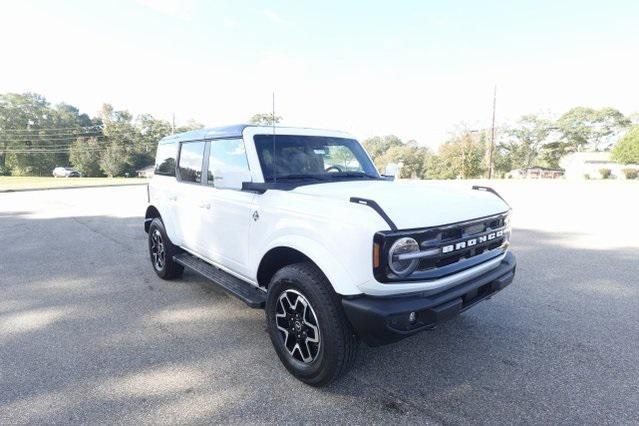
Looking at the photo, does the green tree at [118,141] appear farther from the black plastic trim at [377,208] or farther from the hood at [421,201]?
the black plastic trim at [377,208]

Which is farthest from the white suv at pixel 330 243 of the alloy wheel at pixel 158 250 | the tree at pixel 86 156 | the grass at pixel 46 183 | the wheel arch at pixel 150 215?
the tree at pixel 86 156

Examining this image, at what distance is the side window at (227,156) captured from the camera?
3459 millimetres

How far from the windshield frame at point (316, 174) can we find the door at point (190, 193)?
3.19 ft

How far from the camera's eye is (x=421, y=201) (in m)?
2.64

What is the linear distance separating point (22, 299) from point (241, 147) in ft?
11.5

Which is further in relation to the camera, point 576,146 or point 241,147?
point 576,146

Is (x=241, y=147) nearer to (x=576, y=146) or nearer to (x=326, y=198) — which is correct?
(x=326, y=198)

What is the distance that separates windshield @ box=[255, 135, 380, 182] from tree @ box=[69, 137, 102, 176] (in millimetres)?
77074

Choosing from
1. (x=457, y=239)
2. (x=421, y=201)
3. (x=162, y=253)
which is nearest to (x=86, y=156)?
(x=162, y=253)

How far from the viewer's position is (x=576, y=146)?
74312 mm

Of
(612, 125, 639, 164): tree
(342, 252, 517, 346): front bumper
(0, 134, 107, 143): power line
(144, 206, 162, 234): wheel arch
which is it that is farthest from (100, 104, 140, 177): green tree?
(612, 125, 639, 164): tree

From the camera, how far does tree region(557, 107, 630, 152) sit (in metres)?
71.4

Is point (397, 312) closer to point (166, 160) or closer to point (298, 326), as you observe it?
point (298, 326)

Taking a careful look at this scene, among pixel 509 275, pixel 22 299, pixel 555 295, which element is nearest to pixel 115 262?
pixel 22 299
